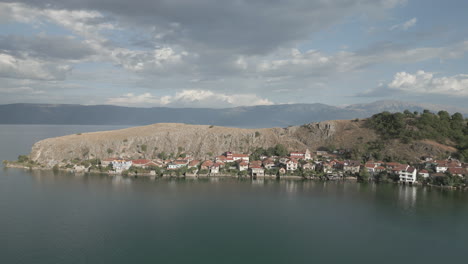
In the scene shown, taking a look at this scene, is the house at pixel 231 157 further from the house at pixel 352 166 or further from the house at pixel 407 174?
the house at pixel 407 174

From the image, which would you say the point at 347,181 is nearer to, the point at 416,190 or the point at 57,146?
the point at 416,190

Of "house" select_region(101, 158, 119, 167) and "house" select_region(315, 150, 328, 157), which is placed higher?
"house" select_region(315, 150, 328, 157)

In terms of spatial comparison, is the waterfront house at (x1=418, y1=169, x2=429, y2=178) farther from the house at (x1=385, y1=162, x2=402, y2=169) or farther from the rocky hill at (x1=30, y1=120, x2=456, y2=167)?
the rocky hill at (x1=30, y1=120, x2=456, y2=167)

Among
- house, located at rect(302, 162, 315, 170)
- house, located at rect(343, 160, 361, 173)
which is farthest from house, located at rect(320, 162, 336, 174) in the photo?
house, located at rect(343, 160, 361, 173)

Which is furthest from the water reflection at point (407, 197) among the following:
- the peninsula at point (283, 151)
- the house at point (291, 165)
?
the house at point (291, 165)

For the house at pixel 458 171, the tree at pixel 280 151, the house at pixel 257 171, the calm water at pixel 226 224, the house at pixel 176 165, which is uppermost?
the tree at pixel 280 151

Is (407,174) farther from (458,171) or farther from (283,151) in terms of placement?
(283,151)

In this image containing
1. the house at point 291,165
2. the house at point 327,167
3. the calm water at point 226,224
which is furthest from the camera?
the house at point 291,165

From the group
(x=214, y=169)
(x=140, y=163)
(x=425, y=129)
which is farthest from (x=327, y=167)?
(x=140, y=163)

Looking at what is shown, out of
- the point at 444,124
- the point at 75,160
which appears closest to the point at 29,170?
the point at 75,160
